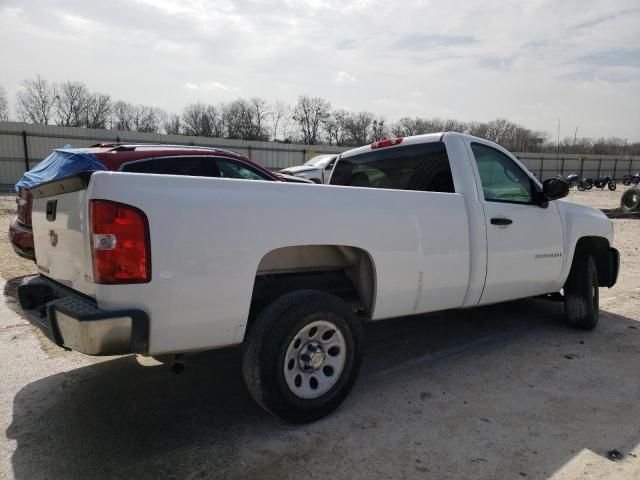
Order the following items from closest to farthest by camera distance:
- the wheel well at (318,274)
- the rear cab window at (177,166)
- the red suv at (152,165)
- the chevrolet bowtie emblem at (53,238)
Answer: the chevrolet bowtie emblem at (53,238) < the wheel well at (318,274) < the red suv at (152,165) < the rear cab window at (177,166)

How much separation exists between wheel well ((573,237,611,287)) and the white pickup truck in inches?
27.0

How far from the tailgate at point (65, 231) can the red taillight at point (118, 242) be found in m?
0.11

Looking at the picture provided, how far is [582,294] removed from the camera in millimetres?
4930

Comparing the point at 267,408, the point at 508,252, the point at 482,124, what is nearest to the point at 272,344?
the point at 267,408

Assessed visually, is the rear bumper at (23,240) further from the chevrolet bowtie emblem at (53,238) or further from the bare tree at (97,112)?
the bare tree at (97,112)

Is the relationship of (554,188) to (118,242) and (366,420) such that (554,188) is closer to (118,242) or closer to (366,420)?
(366,420)

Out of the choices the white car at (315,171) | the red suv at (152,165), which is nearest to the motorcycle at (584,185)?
the white car at (315,171)

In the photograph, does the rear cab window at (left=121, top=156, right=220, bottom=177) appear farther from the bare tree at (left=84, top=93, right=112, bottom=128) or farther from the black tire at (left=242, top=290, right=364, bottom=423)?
the bare tree at (left=84, top=93, right=112, bottom=128)

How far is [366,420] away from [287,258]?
1.19 metres

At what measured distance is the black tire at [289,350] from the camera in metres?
2.79

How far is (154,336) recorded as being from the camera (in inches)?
97.0

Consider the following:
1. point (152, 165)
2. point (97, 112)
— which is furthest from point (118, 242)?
point (97, 112)

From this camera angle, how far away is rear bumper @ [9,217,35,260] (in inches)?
212

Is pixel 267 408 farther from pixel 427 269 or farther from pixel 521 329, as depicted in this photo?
pixel 521 329
